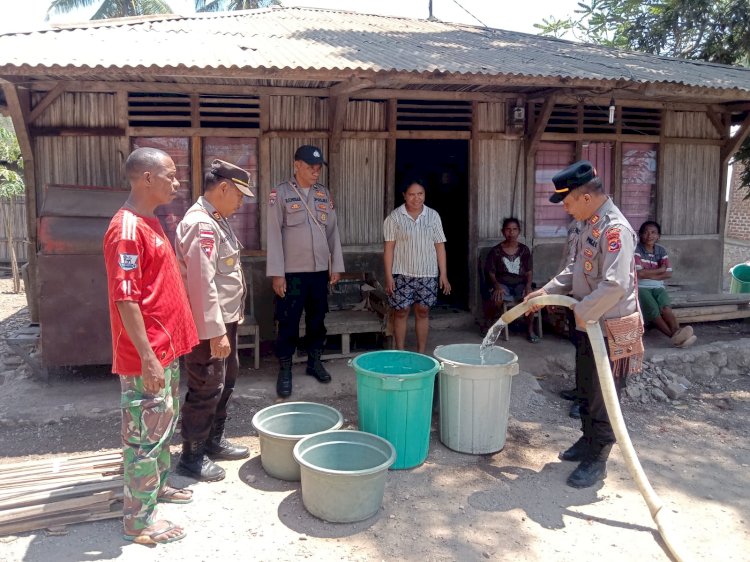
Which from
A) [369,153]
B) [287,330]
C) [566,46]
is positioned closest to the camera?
[287,330]

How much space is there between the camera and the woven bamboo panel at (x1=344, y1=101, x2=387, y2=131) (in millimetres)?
6680

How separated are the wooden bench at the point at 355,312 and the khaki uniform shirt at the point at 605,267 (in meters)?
2.41

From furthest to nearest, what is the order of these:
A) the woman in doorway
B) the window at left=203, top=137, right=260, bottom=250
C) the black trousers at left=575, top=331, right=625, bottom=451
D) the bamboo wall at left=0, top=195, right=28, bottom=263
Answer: the bamboo wall at left=0, top=195, right=28, bottom=263 < the window at left=203, top=137, right=260, bottom=250 < the woman in doorway < the black trousers at left=575, top=331, right=625, bottom=451

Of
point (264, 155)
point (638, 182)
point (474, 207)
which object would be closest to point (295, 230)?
point (264, 155)

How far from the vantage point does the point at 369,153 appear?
22.3 feet

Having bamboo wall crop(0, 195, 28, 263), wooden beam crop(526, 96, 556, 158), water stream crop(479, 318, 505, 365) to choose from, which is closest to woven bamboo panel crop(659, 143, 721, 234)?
wooden beam crop(526, 96, 556, 158)

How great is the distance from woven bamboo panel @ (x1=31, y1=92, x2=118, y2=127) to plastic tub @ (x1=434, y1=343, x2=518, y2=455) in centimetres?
397

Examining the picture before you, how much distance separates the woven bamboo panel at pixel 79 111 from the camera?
5.96 meters

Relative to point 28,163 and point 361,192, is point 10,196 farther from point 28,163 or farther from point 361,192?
point 361,192

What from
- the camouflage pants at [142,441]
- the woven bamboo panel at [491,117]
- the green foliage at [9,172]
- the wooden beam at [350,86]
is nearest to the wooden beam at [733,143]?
the woven bamboo panel at [491,117]

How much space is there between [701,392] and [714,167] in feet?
11.3

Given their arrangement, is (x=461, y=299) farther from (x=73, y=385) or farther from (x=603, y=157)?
(x=73, y=385)

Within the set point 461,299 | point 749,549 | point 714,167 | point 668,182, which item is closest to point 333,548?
point 749,549

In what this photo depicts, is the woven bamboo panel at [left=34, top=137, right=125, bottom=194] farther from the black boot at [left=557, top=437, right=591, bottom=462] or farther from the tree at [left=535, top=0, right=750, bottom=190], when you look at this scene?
the tree at [left=535, top=0, right=750, bottom=190]
